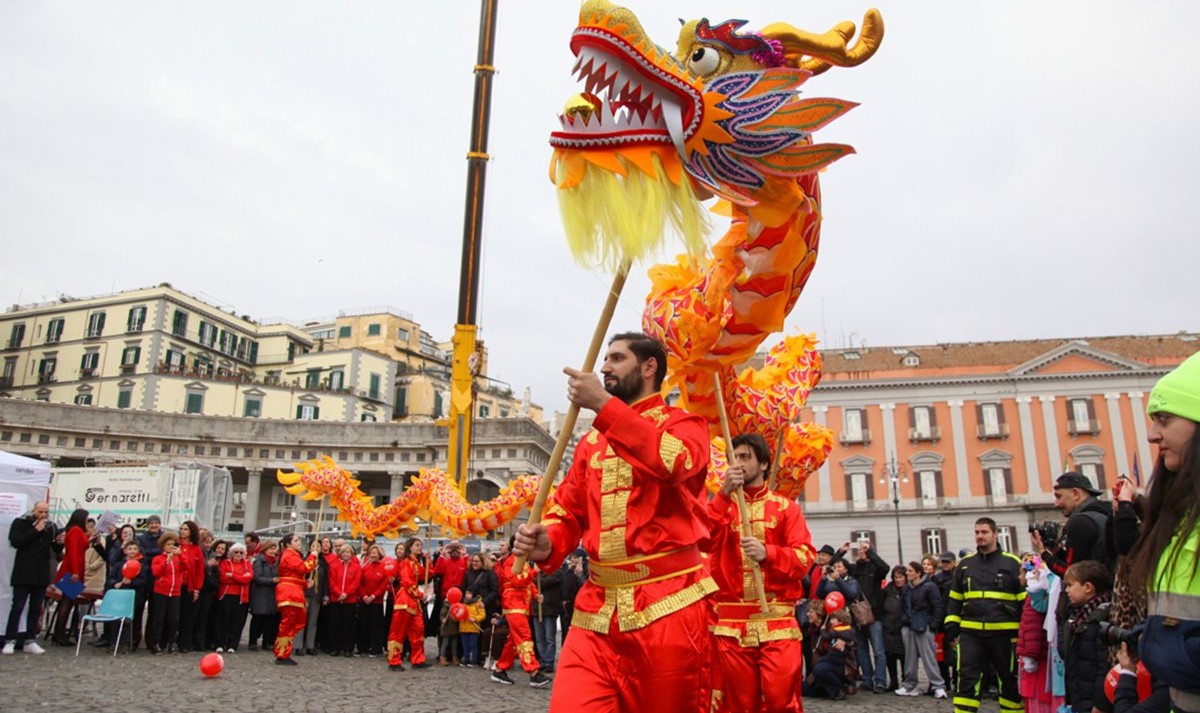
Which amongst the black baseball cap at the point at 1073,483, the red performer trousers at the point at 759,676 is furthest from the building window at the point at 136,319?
the black baseball cap at the point at 1073,483

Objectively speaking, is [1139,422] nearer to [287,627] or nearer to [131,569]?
[287,627]

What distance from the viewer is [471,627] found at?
1300 cm

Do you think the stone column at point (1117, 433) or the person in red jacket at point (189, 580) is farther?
the stone column at point (1117, 433)

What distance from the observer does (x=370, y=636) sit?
46.9ft

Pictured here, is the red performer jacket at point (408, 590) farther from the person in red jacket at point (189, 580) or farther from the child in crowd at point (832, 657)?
the child in crowd at point (832, 657)

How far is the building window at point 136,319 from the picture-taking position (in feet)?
175

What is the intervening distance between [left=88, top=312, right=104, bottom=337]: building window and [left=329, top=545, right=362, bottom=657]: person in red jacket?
4867cm

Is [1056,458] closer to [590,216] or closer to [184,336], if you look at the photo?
[590,216]

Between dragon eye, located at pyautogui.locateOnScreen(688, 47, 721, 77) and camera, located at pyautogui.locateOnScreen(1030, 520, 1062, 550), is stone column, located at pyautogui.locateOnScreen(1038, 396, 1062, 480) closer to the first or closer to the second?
camera, located at pyautogui.locateOnScreen(1030, 520, 1062, 550)

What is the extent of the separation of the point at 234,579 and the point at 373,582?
2051mm

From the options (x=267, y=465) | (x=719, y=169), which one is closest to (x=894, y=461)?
(x=267, y=465)

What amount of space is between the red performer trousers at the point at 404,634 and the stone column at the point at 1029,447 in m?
39.8

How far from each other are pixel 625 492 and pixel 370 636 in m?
11.7

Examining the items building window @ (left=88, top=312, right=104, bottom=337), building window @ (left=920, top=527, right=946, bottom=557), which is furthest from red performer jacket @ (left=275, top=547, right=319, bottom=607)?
building window @ (left=88, top=312, right=104, bottom=337)
